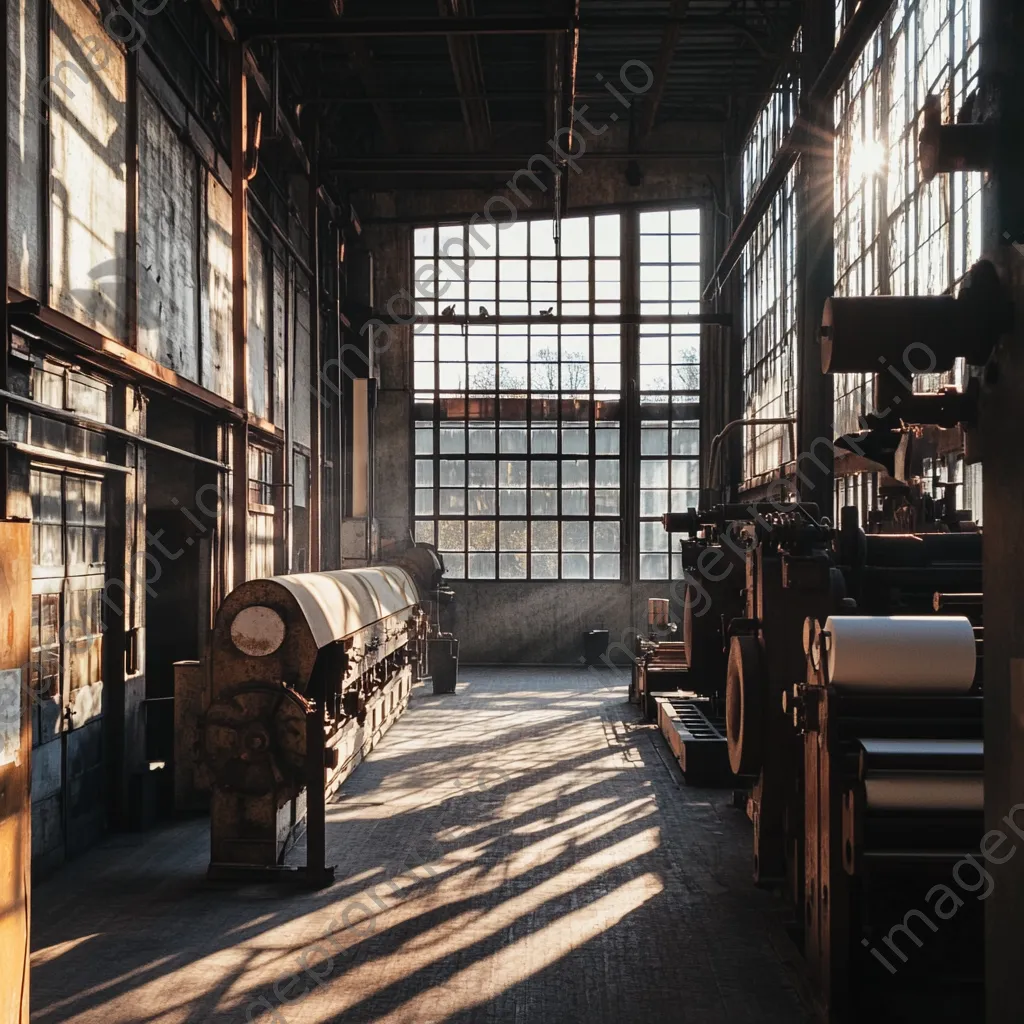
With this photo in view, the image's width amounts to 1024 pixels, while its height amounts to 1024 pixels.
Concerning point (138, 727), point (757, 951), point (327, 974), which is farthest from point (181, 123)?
point (757, 951)

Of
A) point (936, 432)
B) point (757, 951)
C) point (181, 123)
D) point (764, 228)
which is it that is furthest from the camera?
point (764, 228)

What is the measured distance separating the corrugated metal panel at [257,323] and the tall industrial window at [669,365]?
698 cm

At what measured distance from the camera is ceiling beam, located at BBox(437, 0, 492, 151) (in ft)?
35.1

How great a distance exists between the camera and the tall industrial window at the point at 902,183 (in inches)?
267

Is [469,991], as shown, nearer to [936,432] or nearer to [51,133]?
[936,432]

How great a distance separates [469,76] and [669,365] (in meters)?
5.92

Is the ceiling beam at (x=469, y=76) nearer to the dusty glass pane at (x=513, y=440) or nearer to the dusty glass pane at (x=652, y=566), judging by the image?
the dusty glass pane at (x=513, y=440)

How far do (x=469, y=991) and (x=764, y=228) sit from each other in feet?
38.3

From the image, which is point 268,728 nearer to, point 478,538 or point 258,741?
point 258,741

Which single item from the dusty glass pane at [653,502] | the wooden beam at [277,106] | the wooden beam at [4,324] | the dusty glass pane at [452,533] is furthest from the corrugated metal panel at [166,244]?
the dusty glass pane at [653,502]

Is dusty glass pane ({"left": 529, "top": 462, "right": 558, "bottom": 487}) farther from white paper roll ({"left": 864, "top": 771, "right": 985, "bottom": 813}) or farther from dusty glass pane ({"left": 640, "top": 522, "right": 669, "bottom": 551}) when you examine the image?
white paper roll ({"left": 864, "top": 771, "right": 985, "bottom": 813})

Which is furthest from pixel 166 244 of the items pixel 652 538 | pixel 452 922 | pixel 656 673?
pixel 652 538

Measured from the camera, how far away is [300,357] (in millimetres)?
13117

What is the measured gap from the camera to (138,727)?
23.0ft
